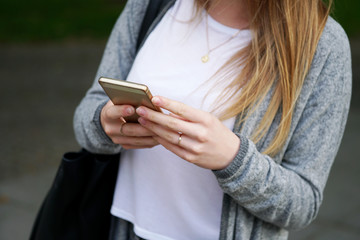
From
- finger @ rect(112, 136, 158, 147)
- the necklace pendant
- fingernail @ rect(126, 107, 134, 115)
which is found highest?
the necklace pendant

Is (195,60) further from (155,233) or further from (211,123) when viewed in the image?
(155,233)

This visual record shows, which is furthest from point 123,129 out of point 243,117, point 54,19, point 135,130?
point 54,19

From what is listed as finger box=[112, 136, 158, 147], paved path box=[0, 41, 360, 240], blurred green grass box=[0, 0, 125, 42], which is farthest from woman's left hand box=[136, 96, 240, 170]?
blurred green grass box=[0, 0, 125, 42]

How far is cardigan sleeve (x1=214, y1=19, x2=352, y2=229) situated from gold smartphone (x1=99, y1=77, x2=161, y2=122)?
39 cm

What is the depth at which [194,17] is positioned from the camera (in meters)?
1.76

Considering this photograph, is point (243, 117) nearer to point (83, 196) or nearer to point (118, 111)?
point (118, 111)

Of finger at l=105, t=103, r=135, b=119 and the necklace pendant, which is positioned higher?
the necklace pendant

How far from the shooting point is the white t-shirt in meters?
1.62

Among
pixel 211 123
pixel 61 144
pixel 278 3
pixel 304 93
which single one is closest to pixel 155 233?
pixel 211 123

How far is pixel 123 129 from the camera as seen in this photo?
4.99 feet

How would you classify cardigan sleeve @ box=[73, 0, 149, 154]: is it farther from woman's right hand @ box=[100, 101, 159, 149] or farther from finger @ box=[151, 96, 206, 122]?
finger @ box=[151, 96, 206, 122]

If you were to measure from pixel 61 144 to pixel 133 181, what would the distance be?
4207 mm

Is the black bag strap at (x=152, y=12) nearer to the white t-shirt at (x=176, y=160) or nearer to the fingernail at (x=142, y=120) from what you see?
the white t-shirt at (x=176, y=160)

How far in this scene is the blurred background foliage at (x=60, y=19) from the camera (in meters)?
12.0
